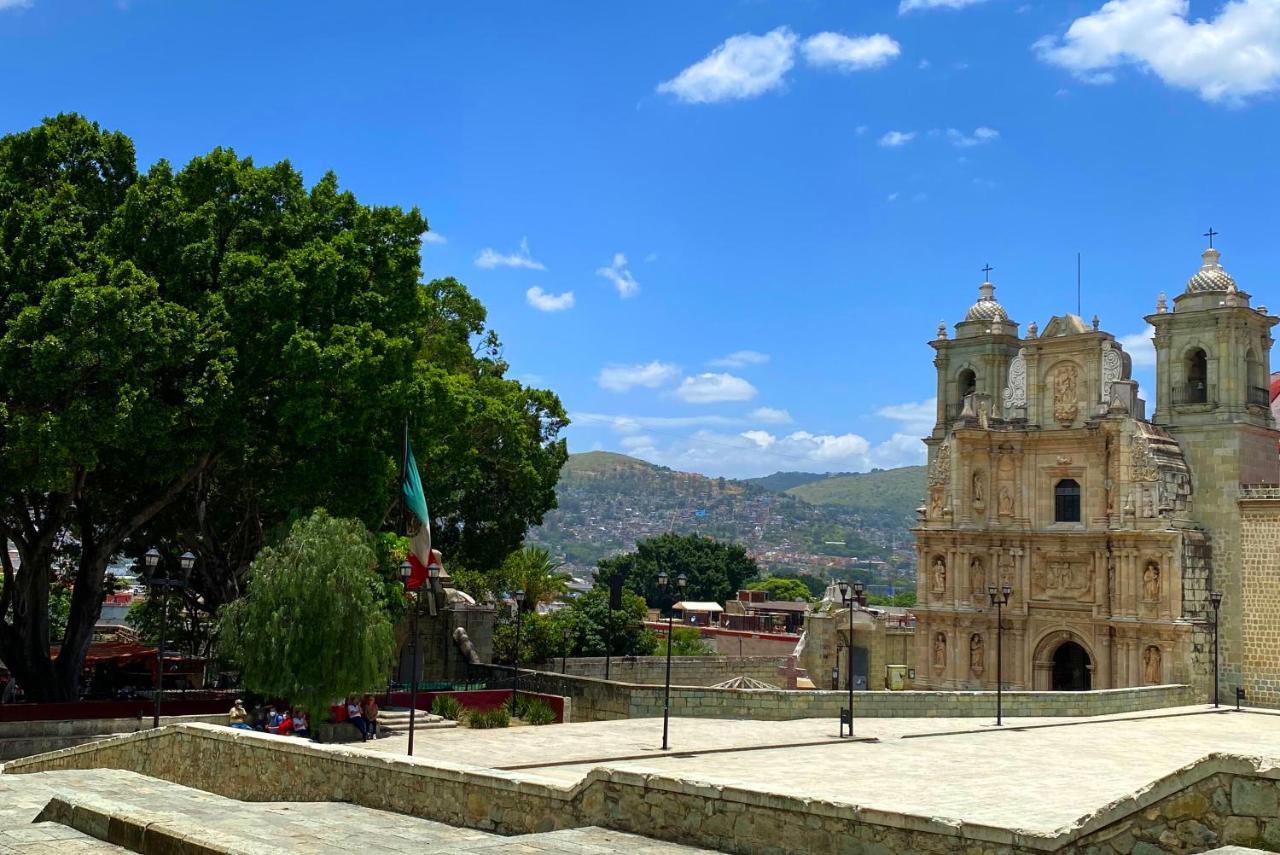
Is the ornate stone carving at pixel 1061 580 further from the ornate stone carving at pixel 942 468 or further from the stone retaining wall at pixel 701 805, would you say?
the stone retaining wall at pixel 701 805

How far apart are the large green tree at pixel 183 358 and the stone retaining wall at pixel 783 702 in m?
6.35

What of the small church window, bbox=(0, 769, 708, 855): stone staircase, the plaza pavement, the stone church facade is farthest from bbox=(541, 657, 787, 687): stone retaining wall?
bbox=(0, 769, 708, 855): stone staircase

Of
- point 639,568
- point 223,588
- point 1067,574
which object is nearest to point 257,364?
point 223,588

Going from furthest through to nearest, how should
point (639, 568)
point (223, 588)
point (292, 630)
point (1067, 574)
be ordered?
point (639, 568) → point (1067, 574) → point (223, 588) → point (292, 630)

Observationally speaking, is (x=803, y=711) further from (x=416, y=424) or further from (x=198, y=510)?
(x=198, y=510)

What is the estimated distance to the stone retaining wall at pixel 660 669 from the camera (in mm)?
41312

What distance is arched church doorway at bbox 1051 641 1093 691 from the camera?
38.4 meters

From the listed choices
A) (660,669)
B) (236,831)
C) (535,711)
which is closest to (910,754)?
(535,711)

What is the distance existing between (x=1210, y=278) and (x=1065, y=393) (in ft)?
18.3

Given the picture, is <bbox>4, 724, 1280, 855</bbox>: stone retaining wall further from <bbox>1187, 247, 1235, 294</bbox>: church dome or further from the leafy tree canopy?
the leafy tree canopy

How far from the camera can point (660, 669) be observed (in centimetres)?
4334

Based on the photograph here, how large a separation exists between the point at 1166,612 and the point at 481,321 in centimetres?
2364

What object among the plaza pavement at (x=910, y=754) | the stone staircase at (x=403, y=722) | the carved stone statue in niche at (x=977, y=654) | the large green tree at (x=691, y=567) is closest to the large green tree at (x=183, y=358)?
the stone staircase at (x=403, y=722)

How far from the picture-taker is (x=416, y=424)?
26469mm
